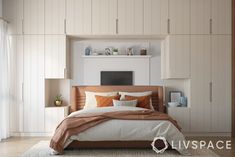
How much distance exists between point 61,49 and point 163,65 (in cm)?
217

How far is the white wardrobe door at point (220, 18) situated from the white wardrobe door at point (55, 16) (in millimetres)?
3000

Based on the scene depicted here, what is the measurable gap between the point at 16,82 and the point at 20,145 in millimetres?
1444

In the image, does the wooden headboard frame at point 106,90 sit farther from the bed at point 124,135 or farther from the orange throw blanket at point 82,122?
the bed at point 124,135

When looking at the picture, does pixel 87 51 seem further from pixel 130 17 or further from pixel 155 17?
pixel 155 17

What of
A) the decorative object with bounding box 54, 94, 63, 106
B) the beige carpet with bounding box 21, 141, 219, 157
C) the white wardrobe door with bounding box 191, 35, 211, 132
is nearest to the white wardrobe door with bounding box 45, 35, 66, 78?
the decorative object with bounding box 54, 94, 63, 106

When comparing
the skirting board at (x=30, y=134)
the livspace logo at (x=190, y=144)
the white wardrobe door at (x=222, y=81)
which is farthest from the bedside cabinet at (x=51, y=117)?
the white wardrobe door at (x=222, y=81)

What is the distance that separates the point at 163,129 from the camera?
4.81m

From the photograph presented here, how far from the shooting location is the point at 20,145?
18.3 feet

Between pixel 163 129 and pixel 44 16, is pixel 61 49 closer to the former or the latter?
pixel 44 16

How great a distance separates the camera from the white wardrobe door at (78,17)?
21.2ft

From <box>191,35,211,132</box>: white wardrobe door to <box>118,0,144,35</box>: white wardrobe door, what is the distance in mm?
1120

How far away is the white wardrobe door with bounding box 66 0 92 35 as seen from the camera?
21.2 feet

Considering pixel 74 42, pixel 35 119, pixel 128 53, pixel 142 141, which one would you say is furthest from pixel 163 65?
pixel 35 119

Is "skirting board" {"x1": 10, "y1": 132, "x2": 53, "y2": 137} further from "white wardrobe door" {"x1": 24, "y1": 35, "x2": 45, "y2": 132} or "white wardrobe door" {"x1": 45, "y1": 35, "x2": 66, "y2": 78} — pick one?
"white wardrobe door" {"x1": 45, "y1": 35, "x2": 66, "y2": 78}
